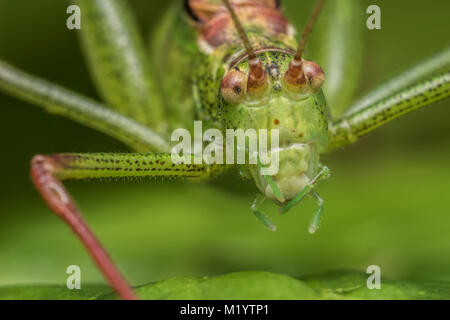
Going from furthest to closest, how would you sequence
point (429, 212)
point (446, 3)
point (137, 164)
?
point (446, 3) → point (429, 212) → point (137, 164)

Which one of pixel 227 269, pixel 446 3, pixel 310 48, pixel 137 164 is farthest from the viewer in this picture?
pixel 446 3

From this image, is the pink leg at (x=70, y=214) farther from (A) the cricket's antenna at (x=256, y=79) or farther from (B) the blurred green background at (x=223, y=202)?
(B) the blurred green background at (x=223, y=202)

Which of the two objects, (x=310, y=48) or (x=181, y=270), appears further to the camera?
(x=310, y=48)

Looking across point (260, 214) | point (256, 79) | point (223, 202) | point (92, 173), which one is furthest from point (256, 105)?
point (223, 202)

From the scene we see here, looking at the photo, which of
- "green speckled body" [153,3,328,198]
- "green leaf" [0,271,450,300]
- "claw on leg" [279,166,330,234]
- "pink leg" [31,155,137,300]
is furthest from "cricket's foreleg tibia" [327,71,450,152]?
"pink leg" [31,155,137,300]

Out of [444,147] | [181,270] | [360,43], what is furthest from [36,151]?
[444,147]

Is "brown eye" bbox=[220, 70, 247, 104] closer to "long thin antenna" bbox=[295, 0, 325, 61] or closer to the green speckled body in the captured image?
the green speckled body

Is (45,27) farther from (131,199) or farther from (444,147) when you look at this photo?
(444,147)
